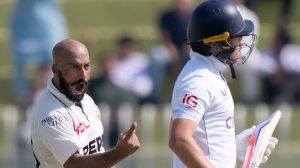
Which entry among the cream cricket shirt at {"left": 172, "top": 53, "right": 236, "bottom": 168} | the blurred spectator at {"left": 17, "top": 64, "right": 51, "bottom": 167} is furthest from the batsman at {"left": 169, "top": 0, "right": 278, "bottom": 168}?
the blurred spectator at {"left": 17, "top": 64, "right": 51, "bottom": 167}

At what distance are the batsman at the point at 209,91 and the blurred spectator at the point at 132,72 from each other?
764cm

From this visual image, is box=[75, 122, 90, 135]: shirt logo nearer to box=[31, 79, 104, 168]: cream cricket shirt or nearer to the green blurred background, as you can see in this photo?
box=[31, 79, 104, 168]: cream cricket shirt

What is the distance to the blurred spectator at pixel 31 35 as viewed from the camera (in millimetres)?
15156

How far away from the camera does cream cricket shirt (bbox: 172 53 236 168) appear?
23.4ft

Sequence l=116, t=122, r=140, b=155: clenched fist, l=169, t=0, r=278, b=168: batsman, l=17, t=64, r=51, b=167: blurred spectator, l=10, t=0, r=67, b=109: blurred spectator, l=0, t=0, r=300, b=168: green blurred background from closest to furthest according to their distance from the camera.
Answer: l=116, t=122, r=140, b=155: clenched fist → l=169, t=0, r=278, b=168: batsman → l=17, t=64, r=51, b=167: blurred spectator → l=10, t=0, r=67, b=109: blurred spectator → l=0, t=0, r=300, b=168: green blurred background

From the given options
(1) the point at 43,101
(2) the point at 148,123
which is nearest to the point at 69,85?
(1) the point at 43,101

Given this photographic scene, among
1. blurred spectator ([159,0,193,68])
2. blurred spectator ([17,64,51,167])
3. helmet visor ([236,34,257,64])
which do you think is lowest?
blurred spectator ([17,64,51,167])

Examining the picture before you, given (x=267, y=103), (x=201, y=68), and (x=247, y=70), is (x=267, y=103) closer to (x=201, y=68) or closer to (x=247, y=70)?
(x=247, y=70)

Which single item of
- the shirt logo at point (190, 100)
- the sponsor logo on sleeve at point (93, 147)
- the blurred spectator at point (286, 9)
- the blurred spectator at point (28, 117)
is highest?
the shirt logo at point (190, 100)

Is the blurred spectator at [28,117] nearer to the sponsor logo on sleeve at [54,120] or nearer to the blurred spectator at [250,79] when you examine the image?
the blurred spectator at [250,79]

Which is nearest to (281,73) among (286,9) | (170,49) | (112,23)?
(170,49)

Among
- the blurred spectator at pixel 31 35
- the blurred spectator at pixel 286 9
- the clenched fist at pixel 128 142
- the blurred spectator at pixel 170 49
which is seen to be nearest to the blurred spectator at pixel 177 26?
the blurred spectator at pixel 170 49

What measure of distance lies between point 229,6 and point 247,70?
8211mm

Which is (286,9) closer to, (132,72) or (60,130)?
(132,72)
